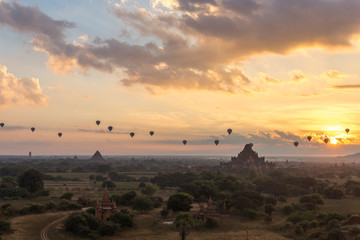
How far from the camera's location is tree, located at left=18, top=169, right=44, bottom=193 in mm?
90125

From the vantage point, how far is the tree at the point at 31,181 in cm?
9012

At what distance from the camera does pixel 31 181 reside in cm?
9019

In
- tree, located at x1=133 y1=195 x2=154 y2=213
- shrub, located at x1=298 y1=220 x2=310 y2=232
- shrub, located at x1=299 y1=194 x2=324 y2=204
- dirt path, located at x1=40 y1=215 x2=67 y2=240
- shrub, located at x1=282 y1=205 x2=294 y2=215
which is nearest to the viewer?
dirt path, located at x1=40 y1=215 x2=67 y2=240

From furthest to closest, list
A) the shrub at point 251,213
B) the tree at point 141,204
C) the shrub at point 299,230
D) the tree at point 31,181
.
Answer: the tree at point 31,181 < the tree at point 141,204 < the shrub at point 251,213 < the shrub at point 299,230

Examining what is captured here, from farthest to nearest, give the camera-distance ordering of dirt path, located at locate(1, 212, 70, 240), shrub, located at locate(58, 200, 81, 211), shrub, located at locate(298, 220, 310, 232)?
shrub, located at locate(58, 200, 81, 211) → shrub, located at locate(298, 220, 310, 232) → dirt path, located at locate(1, 212, 70, 240)

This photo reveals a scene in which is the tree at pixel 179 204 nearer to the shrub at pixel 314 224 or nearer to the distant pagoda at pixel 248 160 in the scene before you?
the shrub at pixel 314 224

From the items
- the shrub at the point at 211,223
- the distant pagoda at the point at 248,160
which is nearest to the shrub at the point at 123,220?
the shrub at the point at 211,223

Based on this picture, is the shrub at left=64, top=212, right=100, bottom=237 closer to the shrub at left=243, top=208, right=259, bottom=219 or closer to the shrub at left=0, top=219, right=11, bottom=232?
the shrub at left=0, top=219, right=11, bottom=232

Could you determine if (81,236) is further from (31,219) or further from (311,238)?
(311,238)

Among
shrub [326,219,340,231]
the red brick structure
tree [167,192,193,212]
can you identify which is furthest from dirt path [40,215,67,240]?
shrub [326,219,340,231]

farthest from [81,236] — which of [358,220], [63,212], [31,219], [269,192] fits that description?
[269,192]

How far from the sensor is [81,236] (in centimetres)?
4700

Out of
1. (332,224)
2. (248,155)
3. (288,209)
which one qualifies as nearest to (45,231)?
(332,224)

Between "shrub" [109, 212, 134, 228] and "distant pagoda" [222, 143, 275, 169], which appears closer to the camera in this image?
"shrub" [109, 212, 134, 228]
